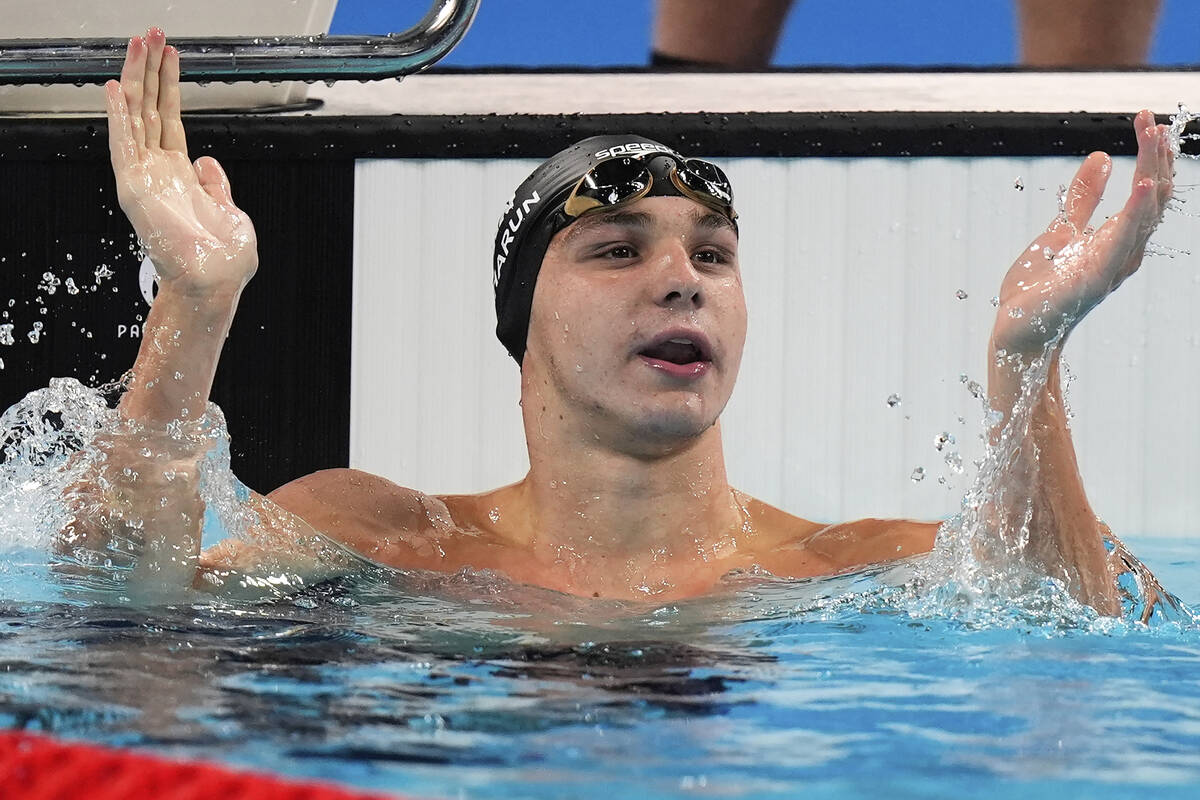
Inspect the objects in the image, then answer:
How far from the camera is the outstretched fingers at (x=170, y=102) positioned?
1990mm

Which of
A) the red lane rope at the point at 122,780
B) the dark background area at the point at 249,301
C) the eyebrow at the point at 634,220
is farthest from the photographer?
the dark background area at the point at 249,301

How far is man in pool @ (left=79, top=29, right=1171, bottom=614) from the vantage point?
1.77 meters

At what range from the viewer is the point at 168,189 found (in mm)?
1908

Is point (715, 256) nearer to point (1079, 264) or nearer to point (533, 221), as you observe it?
point (533, 221)

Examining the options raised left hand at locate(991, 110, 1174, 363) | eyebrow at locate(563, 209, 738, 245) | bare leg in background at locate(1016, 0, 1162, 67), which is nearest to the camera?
raised left hand at locate(991, 110, 1174, 363)

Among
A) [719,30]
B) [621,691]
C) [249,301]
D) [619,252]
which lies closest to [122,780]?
[621,691]

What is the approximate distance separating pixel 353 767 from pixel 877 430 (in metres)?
2.78

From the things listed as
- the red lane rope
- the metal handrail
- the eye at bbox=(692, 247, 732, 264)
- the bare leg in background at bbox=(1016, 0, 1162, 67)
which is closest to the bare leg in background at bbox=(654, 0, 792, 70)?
the bare leg in background at bbox=(1016, 0, 1162, 67)

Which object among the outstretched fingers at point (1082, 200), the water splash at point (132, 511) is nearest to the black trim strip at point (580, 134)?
the water splash at point (132, 511)

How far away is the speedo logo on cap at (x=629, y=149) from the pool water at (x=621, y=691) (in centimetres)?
73

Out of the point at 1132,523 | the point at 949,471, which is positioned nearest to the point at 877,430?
the point at 949,471

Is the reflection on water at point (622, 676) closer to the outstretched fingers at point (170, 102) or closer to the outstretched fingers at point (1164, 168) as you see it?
the outstretched fingers at point (1164, 168)

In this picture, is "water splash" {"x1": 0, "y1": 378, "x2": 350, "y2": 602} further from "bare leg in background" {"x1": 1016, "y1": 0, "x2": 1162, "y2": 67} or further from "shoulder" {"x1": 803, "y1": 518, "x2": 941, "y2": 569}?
"bare leg in background" {"x1": 1016, "y1": 0, "x2": 1162, "y2": 67}

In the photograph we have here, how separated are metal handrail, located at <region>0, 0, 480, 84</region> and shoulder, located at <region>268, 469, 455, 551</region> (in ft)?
2.35
